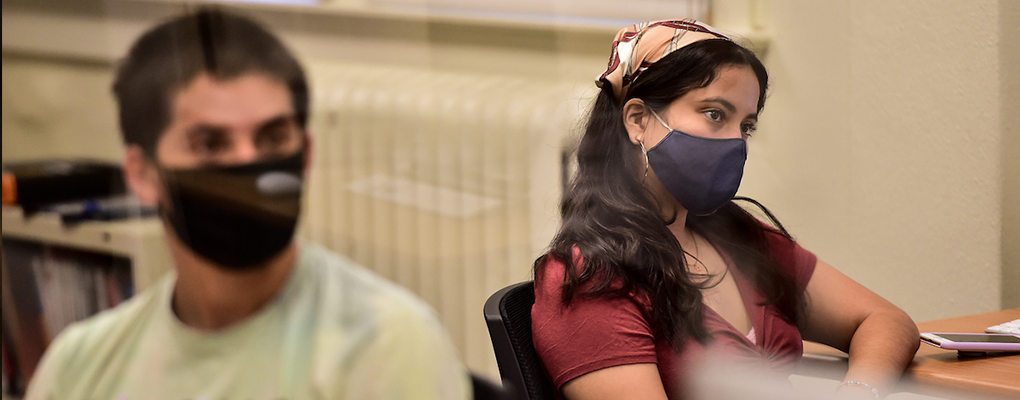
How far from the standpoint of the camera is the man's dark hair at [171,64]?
464mm

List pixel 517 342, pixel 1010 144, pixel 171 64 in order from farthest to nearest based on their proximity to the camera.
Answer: pixel 1010 144, pixel 517 342, pixel 171 64

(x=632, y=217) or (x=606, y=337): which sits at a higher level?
(x=632, y=217)

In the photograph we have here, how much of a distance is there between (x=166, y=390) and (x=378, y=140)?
21cm

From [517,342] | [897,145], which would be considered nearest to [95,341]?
[517,342]

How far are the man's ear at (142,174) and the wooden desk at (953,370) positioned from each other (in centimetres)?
95

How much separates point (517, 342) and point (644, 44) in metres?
0.41

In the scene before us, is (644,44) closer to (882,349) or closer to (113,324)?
(882,349)

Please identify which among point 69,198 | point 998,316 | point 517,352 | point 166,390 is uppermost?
point 69,198

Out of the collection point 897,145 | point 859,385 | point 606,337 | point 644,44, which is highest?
point 644,44

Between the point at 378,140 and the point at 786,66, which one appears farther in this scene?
the point at 786,66

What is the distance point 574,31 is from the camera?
3.49ft

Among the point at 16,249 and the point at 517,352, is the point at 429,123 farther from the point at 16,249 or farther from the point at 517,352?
the point at 517,352

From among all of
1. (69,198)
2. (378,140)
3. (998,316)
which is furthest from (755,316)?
(69,198)

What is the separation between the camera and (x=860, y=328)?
3.95 feet
